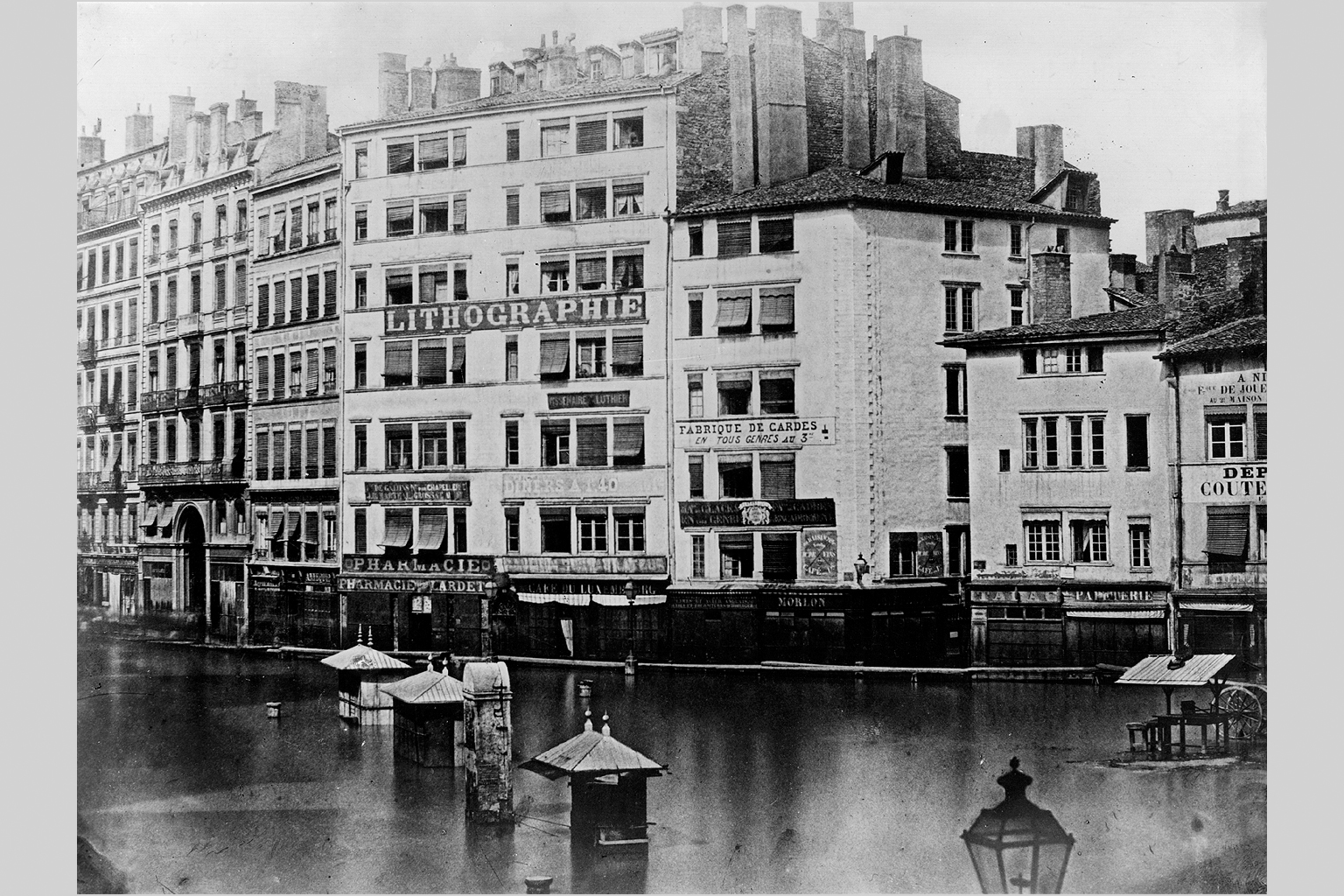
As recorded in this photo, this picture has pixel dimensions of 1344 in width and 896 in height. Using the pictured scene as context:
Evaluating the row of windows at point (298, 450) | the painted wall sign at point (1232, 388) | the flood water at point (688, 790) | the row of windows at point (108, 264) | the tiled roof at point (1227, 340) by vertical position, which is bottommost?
the flood water at point (688, 790)

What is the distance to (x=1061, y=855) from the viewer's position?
13.9m

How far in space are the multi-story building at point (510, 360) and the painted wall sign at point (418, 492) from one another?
28mm

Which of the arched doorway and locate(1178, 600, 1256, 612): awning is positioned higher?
the arched doorway

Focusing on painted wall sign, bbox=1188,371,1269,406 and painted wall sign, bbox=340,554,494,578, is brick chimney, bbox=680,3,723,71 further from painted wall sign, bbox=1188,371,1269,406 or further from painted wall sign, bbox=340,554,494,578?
painted wall sign, bbox=1188,371,1269,406

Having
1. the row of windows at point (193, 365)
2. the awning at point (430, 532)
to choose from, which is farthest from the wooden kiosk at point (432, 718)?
the row of windows at point (193, 365)

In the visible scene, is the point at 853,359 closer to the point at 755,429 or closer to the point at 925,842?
the point at 755,429

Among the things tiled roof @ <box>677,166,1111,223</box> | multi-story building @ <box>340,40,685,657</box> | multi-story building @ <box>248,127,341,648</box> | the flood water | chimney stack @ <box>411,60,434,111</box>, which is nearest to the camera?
the flood water

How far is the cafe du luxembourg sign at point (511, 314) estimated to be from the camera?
65.5ft

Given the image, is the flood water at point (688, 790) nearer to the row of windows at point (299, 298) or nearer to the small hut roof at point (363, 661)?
the small hut roof at point (363, 661)

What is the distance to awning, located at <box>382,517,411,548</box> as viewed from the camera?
2075cm

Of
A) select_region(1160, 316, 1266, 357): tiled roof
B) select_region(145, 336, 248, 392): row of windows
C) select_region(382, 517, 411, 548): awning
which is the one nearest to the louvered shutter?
select_region(382, 517, 411, 548): awning

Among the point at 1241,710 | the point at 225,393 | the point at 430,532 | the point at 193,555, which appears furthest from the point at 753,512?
the point at 193,555

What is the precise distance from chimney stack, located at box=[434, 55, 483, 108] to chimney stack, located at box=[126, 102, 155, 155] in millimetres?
3709

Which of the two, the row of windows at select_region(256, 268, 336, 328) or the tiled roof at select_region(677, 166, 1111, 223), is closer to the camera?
the tiled roof at select_region(677, 166, 1111, 223)
